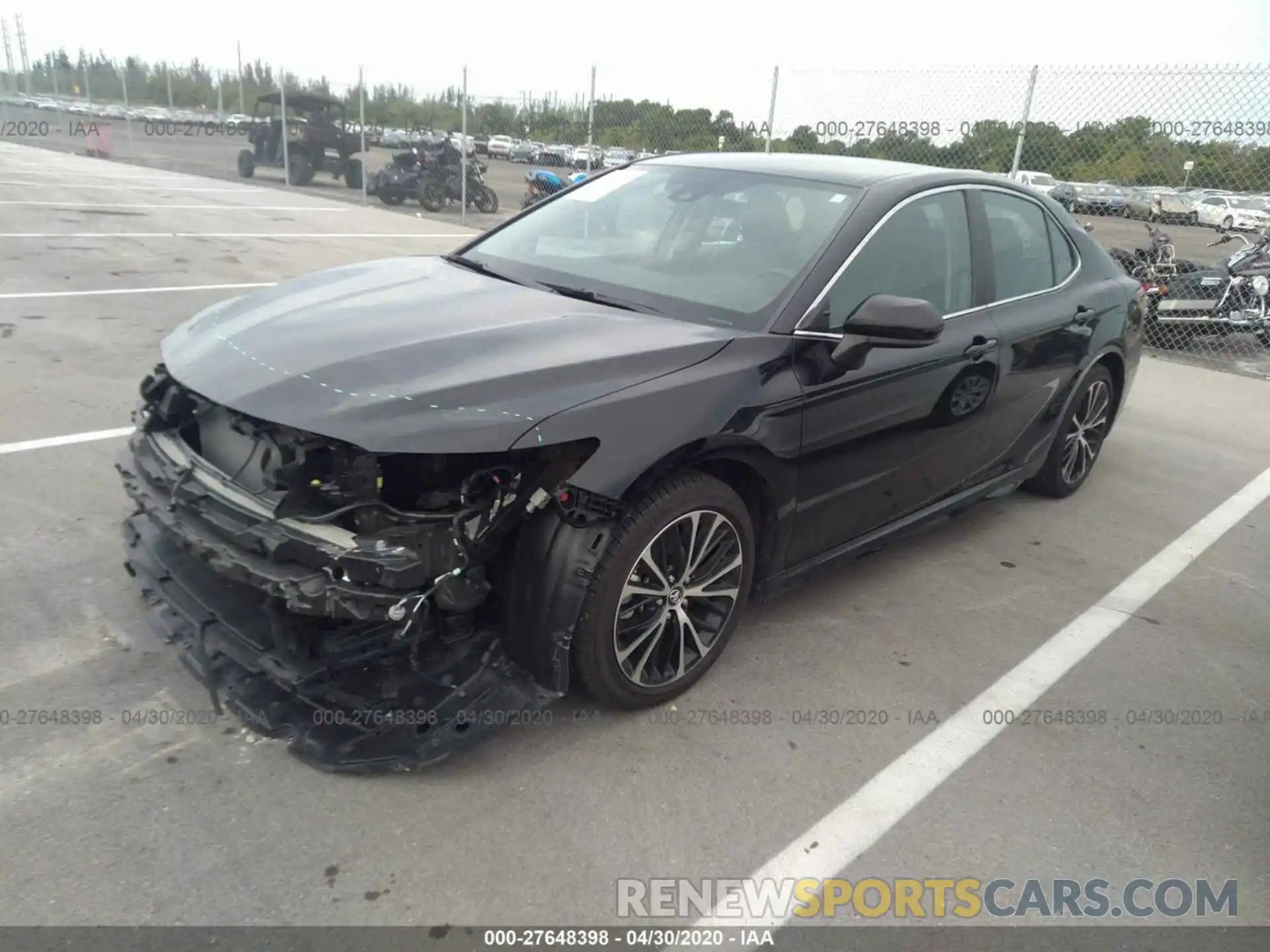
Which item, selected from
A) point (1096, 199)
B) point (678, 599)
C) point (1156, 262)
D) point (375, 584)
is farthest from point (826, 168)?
point (1096, 199)

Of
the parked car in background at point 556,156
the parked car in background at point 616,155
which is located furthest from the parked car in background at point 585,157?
the parked car in background at point 556,156

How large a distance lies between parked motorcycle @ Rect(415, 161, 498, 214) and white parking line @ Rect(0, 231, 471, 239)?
331cm

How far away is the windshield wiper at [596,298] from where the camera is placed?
3.22m

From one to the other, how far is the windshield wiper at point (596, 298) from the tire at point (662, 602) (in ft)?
2.37

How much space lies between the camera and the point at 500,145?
24328mm

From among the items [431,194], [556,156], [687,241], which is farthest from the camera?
[556,156]

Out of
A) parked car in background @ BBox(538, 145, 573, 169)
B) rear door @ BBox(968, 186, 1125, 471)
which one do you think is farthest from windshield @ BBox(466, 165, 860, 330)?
parked car in background @ BBox(538, 145, 573, 169)

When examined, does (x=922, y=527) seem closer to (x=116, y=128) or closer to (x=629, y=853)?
(x=629, y=853)

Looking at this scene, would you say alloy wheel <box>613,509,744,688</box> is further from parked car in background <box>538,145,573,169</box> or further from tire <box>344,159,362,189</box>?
tire <box>344,159,362,189</box>

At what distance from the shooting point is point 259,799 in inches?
96.7

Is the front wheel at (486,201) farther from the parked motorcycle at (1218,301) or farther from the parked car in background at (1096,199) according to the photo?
the parked motorcycle at (1218,301)

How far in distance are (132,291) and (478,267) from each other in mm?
6032

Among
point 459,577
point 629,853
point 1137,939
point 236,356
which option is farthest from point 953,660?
point 236,356

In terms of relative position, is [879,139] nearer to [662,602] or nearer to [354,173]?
[662,602]
